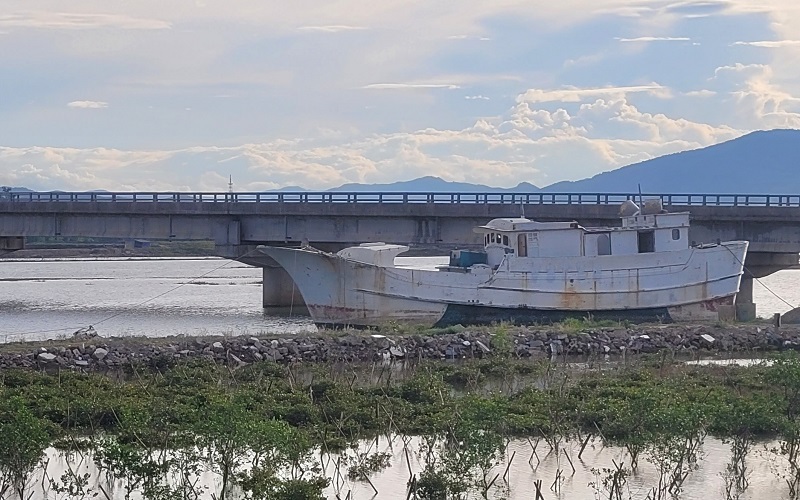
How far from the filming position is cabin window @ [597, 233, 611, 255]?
38094 millimetres

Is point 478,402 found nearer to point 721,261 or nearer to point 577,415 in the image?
point 577,415

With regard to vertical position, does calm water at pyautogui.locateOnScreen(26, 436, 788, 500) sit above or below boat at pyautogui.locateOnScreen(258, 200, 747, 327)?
below

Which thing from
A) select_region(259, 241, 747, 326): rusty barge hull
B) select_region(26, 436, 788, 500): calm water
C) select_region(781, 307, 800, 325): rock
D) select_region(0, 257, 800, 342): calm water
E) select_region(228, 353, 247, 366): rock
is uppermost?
select_region(259, 241, 747, 326): rusty barge hull

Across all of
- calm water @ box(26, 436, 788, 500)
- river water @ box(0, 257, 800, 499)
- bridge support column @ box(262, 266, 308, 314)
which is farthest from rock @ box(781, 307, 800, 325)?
calm water @ box(26, 436, 788, 500)

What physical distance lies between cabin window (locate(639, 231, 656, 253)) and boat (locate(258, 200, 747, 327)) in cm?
3

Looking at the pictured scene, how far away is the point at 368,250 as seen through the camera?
127 feet

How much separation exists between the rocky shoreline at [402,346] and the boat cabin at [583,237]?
4.09 m

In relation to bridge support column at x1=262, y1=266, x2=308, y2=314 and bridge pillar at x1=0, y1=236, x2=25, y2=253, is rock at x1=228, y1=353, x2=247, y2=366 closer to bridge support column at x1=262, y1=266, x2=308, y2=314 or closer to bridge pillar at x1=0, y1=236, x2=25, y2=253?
bridge support column at x1=262, y1=266, x2=308, y2=314

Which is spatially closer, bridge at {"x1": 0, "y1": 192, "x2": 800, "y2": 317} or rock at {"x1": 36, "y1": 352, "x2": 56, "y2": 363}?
rock at {"x1": 36, "y1": 352, "x2": 56, "y2": 363}

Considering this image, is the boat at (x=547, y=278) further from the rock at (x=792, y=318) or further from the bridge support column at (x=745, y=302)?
the bridge support column at (x=745, y=302)

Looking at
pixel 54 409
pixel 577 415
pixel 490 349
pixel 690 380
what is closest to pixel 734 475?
pixel 577 415

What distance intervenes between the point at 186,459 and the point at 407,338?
599 inches

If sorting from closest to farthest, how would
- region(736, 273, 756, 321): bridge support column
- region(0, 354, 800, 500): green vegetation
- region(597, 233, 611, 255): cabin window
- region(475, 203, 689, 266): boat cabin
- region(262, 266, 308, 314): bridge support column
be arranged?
region(0, 354, 800, 500): green vegetation
region(475, 203, 689, 266): boat cabin
region(597, 233, 611, 255): cabin window
region(736, 273, 756, 321): bridge support column
region(262, 266, 308, 314): bridge support column

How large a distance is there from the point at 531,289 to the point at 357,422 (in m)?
18.5
